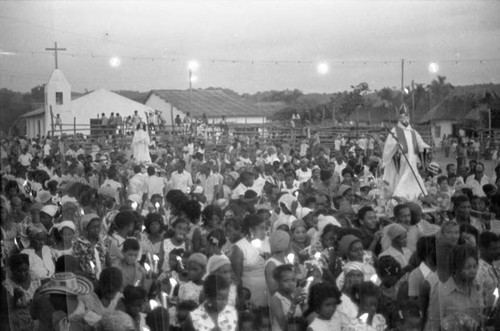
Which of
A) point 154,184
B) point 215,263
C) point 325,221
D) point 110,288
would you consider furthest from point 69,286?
point 154,184

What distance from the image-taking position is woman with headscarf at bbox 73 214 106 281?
6.49m

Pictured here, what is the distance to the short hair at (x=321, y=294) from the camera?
16.6 feet

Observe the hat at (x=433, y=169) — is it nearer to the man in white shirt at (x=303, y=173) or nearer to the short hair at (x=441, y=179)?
the short hair at (x=441, y=179)

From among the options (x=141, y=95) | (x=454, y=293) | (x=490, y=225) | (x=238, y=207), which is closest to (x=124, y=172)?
(x=238, y=207)

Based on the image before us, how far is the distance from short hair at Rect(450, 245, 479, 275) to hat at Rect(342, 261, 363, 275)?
643 millimetres

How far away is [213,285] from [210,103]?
14803mm

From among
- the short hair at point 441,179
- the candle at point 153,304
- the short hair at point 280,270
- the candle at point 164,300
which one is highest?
the short hair at point 441,179

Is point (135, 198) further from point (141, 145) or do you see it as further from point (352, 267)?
point (141, 145)

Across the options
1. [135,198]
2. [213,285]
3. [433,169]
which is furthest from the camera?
[433,169]

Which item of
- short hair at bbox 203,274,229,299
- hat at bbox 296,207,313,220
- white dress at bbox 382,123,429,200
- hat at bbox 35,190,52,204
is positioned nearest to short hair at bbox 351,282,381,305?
short hair at bbox 203,274,229,299

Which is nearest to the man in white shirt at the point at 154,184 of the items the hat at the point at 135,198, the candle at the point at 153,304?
the hat at the point at 135,198

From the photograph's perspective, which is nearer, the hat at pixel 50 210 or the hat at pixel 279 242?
the hat at pixel 279 242

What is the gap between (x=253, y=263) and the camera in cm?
639

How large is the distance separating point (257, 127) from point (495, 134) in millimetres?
6992
